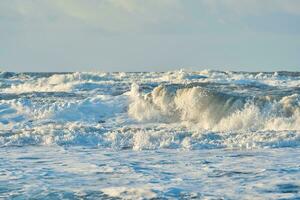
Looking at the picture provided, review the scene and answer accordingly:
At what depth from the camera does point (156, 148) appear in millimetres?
15336

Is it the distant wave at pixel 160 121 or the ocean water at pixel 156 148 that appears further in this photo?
the distant wave at pixel 160 121

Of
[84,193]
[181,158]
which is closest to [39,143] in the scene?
[181,158]

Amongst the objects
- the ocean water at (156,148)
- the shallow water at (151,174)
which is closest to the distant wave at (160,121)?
the ocean water at (156,148)

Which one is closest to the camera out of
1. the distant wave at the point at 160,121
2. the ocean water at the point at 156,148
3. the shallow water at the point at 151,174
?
the shallow water at the point at 151,174

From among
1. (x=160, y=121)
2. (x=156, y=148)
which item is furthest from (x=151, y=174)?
(x=160, y=121)

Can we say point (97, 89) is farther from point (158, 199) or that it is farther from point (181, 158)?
point (158, 199)

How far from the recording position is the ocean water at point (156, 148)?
10.1 meters

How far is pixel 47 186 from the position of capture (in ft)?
34.0

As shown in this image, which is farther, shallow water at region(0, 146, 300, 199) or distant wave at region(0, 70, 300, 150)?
distant wave at region(0, 70, 300, 150)

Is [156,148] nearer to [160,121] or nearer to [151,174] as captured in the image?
[151,174]

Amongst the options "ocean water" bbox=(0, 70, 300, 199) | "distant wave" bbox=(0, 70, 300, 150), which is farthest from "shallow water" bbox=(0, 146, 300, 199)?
"distant wave" bbox=(0, 70, 300, 150)

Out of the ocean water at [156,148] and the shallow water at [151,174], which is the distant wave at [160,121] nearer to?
the ocean water at [156,148]

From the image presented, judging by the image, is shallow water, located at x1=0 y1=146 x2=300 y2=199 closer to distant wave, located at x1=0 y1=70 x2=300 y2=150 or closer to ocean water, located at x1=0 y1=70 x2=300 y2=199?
ocean water, located at x1=0 y1=70 x2=300 y2=199

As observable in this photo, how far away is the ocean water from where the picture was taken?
398 inches
